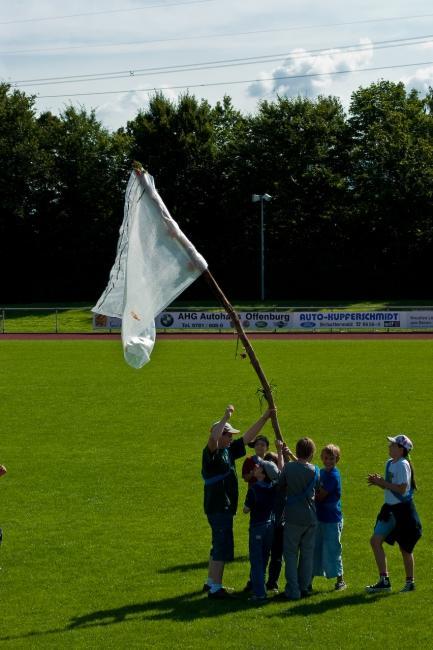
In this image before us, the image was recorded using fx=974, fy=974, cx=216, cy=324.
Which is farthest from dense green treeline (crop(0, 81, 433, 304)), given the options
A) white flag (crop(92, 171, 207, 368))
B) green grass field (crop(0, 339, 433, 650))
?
white flag (crop(92, 171, 207, 368))

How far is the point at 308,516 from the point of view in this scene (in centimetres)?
966

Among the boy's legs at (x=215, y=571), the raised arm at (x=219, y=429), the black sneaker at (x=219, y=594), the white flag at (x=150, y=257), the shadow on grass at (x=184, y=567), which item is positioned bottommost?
the shadow on grass at (x=184, y=567)

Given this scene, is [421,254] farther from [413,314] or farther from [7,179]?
[7,179]

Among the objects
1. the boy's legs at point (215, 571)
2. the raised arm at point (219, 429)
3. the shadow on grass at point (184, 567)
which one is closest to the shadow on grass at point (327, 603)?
the boy's legs at point (215, 571)

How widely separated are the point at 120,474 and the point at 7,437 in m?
4.05

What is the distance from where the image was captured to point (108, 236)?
2719 inches

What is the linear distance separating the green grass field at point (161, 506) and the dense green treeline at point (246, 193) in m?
35.4

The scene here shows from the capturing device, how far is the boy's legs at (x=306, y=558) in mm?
9766

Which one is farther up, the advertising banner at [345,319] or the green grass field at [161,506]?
the advertising banner at [345,319]

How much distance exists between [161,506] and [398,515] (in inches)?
192

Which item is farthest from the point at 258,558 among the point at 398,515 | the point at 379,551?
the point at 398,515

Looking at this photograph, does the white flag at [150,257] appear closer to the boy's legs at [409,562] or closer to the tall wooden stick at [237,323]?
the tall wooden stick at [237,323]

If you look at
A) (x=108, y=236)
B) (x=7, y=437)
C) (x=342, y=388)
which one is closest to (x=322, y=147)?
(x=108, y=236)

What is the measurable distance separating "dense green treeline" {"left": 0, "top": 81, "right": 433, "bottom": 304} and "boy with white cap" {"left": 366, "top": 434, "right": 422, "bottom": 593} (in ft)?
183
